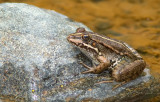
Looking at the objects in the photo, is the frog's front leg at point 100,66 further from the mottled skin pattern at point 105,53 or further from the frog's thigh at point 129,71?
the frog's thigh at point 129,71

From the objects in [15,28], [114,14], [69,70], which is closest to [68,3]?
[114,14]

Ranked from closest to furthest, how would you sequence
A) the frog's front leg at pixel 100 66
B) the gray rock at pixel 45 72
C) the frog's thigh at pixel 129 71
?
the gray rock at pixel 45 72, the frog's thigh at pixel 129 71, the frog's front leg at pixel 100 66

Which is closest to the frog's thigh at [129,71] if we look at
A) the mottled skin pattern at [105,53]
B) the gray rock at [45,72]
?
A: the mottled skin pattern at [105,53]

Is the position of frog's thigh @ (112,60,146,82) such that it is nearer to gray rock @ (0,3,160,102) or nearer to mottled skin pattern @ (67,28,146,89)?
mottled skin pattern @ (67,28,146,89)

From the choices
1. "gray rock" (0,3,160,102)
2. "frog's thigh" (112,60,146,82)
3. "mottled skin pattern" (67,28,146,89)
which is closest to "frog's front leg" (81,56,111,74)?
"mottled skin pattern" (67,28,146,89)

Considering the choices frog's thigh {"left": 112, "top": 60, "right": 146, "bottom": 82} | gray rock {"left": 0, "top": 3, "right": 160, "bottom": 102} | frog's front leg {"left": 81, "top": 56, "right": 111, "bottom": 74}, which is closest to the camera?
gray rock {"left": 0, "top": 3, "right": 160, "bottom": 102}

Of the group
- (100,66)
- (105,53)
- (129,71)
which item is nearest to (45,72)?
(100,66)
